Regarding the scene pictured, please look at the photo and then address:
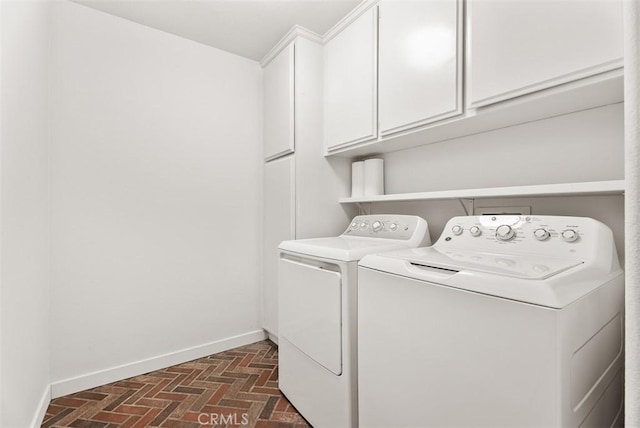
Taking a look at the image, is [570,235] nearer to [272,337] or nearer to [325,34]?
[325,34]

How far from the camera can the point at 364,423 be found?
4.23 ft

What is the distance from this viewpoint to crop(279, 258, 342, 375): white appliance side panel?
140 cm

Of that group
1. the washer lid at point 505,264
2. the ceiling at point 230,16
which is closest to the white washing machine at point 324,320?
the washer lid at point 505,264

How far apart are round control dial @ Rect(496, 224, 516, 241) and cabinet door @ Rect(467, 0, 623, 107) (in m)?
0.57

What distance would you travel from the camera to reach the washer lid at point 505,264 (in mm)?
897

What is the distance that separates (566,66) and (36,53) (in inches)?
99.4

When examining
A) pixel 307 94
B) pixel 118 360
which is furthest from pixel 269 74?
pixel 118 360

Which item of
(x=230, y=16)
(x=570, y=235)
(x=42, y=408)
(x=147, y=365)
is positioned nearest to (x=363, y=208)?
(x=570, y=235)

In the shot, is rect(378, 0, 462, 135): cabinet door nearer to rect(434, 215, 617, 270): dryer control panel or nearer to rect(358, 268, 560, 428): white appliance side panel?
rect(434, 215, 617, 270): dryer control panel

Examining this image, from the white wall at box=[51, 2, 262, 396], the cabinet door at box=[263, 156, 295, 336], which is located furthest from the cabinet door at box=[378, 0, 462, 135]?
the white wall at box=[51, 2, 262, 396]

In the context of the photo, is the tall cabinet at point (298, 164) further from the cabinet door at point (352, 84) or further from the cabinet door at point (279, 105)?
the cabinet door at point (352, 84)

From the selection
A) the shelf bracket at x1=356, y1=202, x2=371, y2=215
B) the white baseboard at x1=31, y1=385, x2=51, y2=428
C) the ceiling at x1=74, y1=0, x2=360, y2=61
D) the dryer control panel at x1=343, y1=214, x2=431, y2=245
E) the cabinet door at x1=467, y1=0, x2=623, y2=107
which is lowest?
the white baseboard at x1=31, y1=385, x2=51, y2=428

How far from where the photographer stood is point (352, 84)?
2.05 metres

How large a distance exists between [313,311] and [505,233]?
100 centimetres
